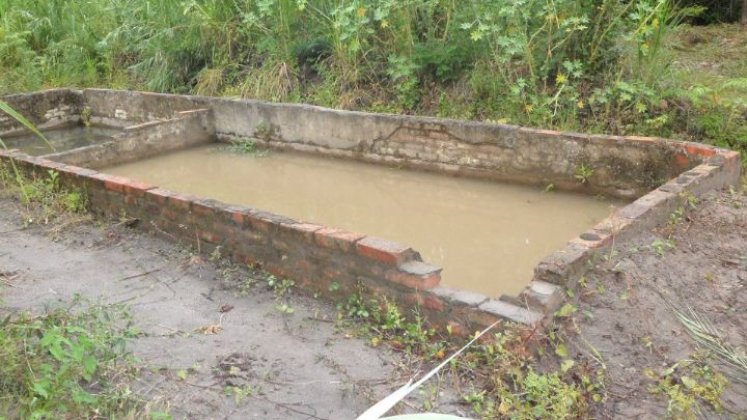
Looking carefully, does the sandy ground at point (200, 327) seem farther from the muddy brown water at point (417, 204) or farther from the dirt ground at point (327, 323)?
the muddy brown water at point (417, 204)

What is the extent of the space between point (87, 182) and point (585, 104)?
153 inches

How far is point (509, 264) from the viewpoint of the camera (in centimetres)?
412

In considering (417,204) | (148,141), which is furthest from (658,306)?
(148,141)

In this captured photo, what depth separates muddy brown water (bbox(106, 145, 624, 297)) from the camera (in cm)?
423

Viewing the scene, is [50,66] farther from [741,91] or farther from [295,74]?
[741,91]

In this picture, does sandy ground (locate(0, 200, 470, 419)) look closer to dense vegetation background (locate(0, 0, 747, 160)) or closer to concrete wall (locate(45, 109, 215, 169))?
concrete wall (locate(45, 109, 215, 169))

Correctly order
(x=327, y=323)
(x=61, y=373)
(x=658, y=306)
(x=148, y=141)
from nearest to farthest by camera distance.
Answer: (x=61, y=373), (x=658, y=306), (x=327, y=323), (x=148, y=141)

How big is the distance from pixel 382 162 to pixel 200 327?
10.2 ft

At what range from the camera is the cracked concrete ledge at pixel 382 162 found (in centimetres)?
312

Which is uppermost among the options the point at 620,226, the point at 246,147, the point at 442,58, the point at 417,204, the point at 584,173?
the point at 442,58

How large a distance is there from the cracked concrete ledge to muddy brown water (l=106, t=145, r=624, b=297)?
0.18 metres

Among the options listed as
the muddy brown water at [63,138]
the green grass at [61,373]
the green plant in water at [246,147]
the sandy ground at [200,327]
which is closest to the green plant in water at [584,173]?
the sandy ground at [200,327]

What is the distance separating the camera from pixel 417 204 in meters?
5.23

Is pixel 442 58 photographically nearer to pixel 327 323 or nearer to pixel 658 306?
pixel 327 323
